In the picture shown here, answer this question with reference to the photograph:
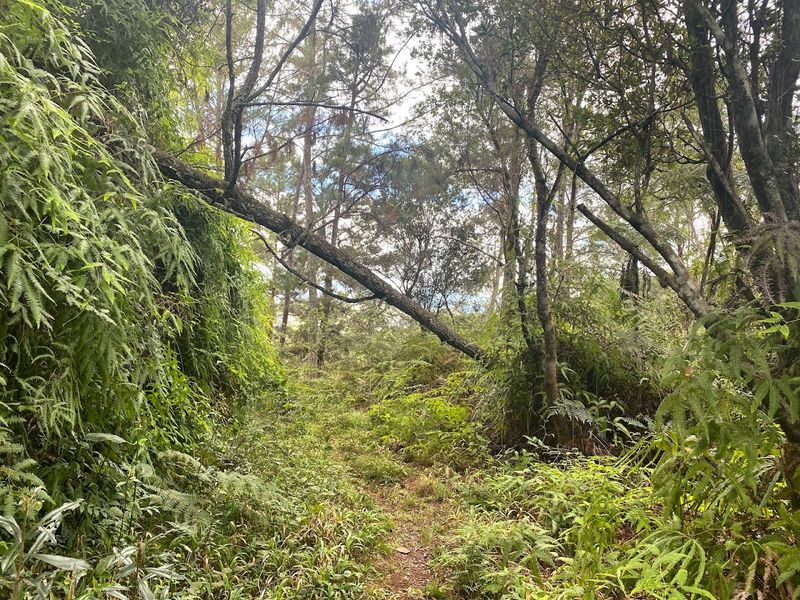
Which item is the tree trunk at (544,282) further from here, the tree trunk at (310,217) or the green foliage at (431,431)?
the tree trunk at (310,217)

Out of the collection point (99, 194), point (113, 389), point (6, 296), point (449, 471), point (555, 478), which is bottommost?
point (449, 471)

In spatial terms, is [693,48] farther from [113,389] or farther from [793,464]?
[113,389]

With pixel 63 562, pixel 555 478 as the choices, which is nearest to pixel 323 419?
pixel 555 478

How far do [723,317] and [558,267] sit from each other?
3688mm

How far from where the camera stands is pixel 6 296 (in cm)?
210

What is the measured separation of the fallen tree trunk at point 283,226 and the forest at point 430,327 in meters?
0.03

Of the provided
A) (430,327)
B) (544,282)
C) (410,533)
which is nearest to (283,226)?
(430,327)

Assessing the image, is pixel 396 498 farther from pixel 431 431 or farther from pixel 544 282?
pixel 544 282

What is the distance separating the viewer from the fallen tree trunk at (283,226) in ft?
14.9

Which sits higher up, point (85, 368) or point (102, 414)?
point (85, 368)

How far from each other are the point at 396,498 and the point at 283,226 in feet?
10.2

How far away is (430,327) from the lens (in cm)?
585

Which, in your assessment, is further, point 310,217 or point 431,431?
point 310,217

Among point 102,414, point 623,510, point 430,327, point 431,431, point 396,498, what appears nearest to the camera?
point 102,414
